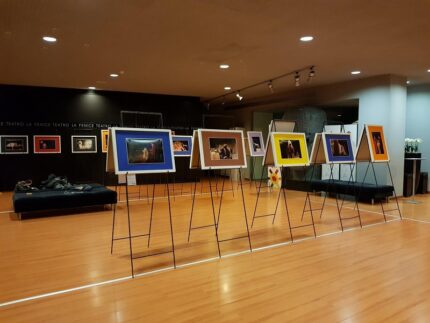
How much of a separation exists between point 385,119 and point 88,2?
22.2 ft

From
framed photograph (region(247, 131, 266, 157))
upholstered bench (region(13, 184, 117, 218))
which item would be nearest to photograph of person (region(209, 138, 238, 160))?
upholstered bench (region(13, 184, 117, 218))

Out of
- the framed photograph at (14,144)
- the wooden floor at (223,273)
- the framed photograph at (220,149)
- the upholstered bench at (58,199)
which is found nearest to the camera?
the wooden floor at (223,273)

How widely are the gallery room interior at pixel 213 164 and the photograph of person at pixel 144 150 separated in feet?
0.05

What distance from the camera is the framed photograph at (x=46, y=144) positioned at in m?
9.24

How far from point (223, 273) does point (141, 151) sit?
1.58 m

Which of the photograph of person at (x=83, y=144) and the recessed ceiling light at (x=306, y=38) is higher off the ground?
the recessed ceiling light at (x=306, y=38)

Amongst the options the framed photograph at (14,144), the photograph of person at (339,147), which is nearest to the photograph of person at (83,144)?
the framed photograph at (14,144)

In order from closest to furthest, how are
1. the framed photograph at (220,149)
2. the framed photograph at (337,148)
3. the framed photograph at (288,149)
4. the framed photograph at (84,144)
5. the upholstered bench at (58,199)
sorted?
the framed photograph at (220,149)
the framed photograph at (288,149)
the framed photograph at (337,148)
the upholstered bench at (58,199)
the framed photograph at (84,144)

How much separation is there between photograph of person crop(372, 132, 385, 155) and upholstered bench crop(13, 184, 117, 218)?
500cm

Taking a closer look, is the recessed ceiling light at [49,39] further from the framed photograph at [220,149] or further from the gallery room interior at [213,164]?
the framed photograph at [220,149]

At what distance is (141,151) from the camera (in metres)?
3.55

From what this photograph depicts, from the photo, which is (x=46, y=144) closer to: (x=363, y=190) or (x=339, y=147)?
(x=339, y=147)

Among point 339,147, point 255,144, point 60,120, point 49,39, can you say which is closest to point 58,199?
point 49,39

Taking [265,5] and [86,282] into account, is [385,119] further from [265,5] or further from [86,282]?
[86,282]
